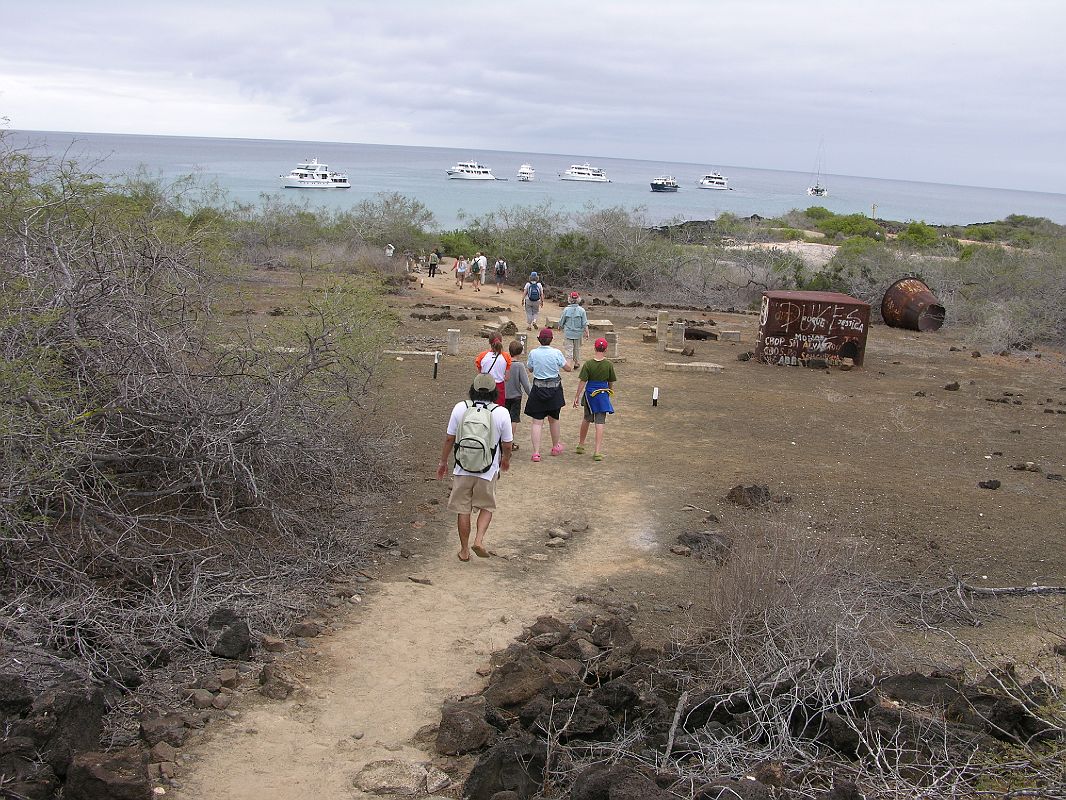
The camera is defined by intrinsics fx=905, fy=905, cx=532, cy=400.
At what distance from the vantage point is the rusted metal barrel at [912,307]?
2369cm

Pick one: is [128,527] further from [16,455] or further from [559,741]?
[559,741]

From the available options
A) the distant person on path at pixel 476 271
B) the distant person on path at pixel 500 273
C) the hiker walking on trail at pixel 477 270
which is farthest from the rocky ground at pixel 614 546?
the distant person on path at pixel 500 273

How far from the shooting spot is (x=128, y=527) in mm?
5926

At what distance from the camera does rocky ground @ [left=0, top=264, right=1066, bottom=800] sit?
16.3ft

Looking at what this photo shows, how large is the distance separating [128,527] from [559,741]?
3.17 meters

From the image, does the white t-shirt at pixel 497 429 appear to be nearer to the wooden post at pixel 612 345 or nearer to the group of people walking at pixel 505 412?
the group of people walking at pixel 505 412

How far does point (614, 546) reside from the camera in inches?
324

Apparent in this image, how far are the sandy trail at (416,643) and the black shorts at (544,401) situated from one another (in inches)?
30.3

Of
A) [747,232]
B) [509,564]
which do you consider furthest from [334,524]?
[747,232]

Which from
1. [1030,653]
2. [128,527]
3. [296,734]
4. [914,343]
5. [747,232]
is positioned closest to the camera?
[296,734]

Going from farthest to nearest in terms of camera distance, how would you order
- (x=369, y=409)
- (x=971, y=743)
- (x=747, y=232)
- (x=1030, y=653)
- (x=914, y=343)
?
(x=747, y=232), (x=914, y=343), (x=369, y=409), (x=1030, y=653), (x=971, y=743)

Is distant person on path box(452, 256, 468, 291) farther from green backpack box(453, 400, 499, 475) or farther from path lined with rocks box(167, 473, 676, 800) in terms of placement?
green backpack box(453, 400, 499, 475)

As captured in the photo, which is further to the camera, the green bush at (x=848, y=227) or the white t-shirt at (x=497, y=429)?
the green bush at (x=848, y=227)

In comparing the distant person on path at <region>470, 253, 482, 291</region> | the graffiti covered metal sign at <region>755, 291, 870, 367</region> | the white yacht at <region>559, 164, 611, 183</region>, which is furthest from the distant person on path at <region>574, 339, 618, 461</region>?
the white yacht at <region>559, 164, 611, 183</region>
